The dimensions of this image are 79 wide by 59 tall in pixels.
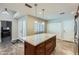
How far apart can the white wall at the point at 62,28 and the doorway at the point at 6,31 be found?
0.72m

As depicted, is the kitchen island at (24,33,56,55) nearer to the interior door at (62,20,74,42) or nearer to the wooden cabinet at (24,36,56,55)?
the wooden cabinet at (24,36,56,55)

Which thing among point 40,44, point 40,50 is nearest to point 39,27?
point 40,44

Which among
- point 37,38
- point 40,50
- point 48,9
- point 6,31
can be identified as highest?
point 48,9

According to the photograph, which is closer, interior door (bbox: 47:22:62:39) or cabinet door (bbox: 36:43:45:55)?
cabinet door (bbox: 36:43:45:55)

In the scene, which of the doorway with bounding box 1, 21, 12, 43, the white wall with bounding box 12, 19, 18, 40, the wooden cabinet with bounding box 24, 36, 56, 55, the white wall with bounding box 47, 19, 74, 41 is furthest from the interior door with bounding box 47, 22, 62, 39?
the doorway with bounding box 1, 21, 12, 43

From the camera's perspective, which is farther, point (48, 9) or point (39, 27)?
point (39, 27)

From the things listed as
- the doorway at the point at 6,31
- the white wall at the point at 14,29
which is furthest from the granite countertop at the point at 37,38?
the doorway at the point at 6,31

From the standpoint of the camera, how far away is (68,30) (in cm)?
170

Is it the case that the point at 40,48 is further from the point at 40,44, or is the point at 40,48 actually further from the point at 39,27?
the point at 39,27

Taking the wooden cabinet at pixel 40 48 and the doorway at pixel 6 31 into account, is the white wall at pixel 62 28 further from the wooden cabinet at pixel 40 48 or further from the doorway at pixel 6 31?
the doorway at pixel 6 31

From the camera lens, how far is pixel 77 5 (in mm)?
1579

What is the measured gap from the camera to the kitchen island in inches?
62.4

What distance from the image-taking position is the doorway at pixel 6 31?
1648mm

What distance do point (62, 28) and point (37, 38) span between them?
501 mm
